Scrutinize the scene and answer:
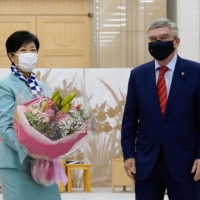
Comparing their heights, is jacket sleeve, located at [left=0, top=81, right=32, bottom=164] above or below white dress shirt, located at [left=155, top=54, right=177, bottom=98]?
below

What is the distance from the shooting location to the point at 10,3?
13.7 metres

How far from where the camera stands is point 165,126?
11.9 ft

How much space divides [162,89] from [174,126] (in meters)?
0.24

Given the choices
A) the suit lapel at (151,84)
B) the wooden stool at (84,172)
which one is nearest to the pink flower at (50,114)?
the suit lapel at (151,84)

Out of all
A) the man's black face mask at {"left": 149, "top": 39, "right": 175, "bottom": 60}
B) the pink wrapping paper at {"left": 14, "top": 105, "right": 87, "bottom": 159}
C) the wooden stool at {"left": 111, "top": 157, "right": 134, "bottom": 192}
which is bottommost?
the wooden stool at {"left": 111, "top": 157, "right": 134, "bottom": 192}

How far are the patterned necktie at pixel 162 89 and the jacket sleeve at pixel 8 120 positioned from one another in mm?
855

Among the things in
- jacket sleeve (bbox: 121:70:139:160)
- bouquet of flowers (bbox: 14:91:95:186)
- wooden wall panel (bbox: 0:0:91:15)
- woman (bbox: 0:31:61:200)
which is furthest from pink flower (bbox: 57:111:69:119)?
wooden wall panel (bbox: 0:0:91:15)

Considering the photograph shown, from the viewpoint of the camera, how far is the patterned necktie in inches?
144

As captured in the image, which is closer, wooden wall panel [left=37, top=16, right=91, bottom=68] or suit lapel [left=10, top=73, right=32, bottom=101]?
suit lapel [left=10, top=73, right=32, bottom=101]

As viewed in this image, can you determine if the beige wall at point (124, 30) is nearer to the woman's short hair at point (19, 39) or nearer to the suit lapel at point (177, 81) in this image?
the woman's short hair at point (19, 39)

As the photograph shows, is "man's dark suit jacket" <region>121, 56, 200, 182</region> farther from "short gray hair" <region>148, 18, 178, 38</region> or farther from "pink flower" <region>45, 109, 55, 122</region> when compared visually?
"pink flower" <region>45, 109, 55, 122</region>

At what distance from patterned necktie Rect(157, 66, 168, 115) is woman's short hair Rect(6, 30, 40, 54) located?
0.88 meters

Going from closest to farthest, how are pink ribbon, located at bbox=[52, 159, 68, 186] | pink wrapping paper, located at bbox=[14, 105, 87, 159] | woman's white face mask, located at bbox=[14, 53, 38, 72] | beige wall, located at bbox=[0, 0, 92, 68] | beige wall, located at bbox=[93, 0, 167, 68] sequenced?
pink wrapping paper, located at bbox=[14, 105, 87, 159]
pink ribbon, located at bbox=[52, 159, 68, 186]
woman's white face mask, located at bbox=[14, 53, 38, 72]
beige wall, located at bbox=[93, 0, 167, 68]
beige wall, located at bbox=[0, 0, 92, 68]

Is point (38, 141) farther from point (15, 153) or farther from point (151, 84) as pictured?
point (151, 84)
